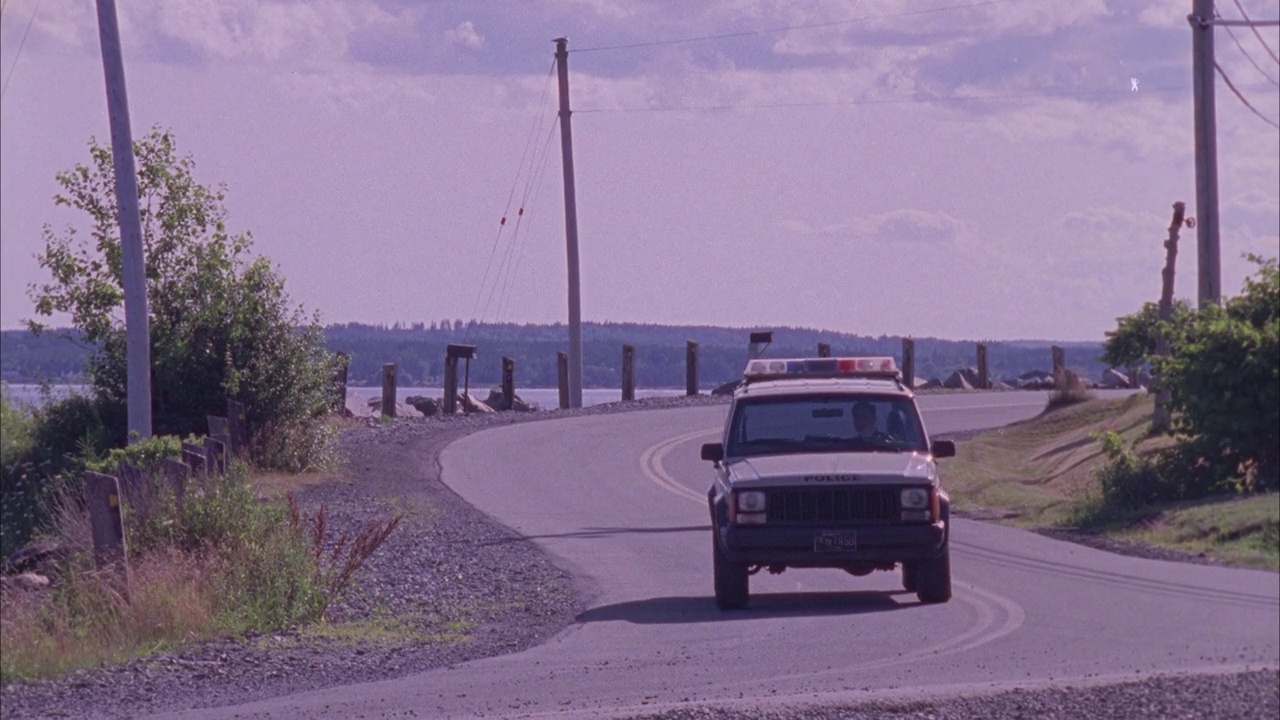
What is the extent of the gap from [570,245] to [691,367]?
5.31 meters

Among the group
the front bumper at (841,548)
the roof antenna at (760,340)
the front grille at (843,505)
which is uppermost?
the roof antenna at (760,340)

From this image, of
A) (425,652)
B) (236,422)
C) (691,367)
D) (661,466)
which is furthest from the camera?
(691,367)

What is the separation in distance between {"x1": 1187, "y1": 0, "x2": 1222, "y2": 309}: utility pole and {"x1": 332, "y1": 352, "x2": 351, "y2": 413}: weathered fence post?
14.7 meters

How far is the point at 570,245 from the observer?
4169 cm

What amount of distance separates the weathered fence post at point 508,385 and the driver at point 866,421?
30.4 metres

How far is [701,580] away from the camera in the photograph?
46.9ft

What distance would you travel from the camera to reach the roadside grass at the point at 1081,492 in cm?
939

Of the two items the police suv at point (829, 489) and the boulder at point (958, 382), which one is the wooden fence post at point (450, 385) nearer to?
the boulder at point (958, 382)

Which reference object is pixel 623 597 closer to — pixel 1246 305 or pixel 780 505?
pixel 780 505

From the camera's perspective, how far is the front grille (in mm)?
11625

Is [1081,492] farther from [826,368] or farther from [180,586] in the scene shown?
[180,586]

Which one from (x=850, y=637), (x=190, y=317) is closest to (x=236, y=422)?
(x=190, y=317)

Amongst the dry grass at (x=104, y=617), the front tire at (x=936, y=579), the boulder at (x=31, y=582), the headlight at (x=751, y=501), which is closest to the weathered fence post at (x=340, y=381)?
the boulder at (x=31, y=582)

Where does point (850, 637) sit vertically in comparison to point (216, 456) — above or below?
below
